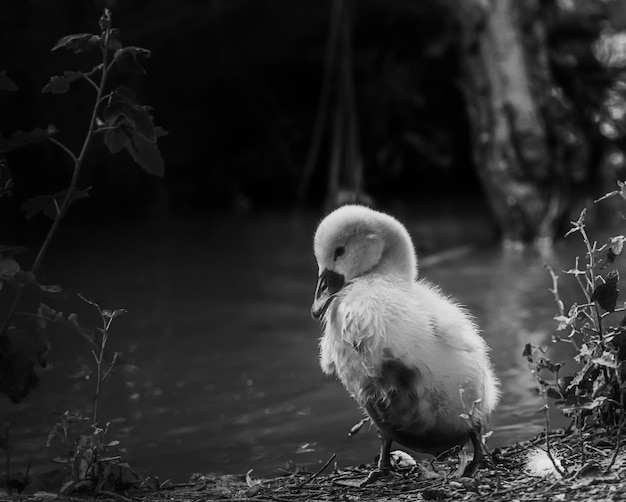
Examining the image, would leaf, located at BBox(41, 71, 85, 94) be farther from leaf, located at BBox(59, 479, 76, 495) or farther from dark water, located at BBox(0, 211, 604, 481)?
leaf, located at BBox(59, 479, 76, 495)

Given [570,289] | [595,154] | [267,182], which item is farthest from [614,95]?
[570,289]

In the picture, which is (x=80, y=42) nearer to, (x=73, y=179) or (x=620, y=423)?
(x=73, y=179)

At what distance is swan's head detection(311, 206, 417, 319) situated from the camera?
3.20 metres

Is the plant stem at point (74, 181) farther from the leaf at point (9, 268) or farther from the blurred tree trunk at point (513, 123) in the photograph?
the blurred tree trunk at point (513, 123)

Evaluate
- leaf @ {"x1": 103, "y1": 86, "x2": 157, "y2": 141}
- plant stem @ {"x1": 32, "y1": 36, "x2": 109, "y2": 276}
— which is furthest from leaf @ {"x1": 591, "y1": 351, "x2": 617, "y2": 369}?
plant stem @ {"x1": 32, "y1": 36, "x2": 109, "y2": 276}

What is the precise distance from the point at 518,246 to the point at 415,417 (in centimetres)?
491

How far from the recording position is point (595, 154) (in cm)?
980

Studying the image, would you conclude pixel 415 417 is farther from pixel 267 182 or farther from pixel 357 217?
pixel 267 182

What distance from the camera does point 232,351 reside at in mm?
5387

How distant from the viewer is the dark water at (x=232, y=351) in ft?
12.7

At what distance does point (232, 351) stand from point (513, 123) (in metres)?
3.47

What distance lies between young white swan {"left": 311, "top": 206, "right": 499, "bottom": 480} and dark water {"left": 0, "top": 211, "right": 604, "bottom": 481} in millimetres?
611

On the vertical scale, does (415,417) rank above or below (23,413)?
above

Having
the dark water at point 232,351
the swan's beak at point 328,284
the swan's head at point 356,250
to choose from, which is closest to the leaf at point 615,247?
the swan's head at point 356,250
